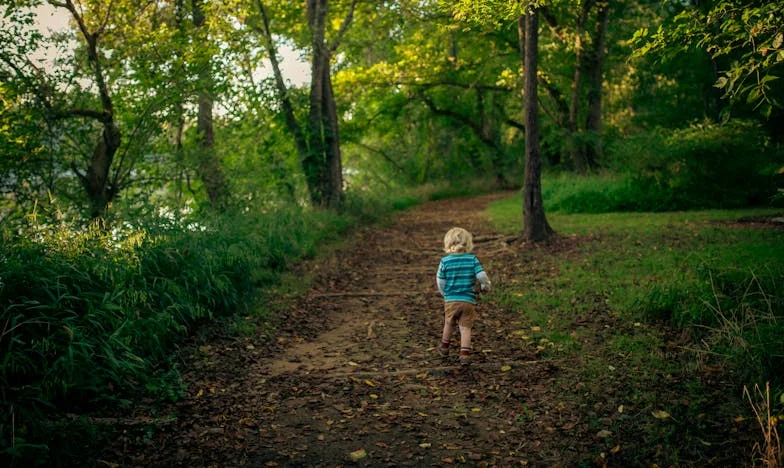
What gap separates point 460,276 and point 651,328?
2.45 meters

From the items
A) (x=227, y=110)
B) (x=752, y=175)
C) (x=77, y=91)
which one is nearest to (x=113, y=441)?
(x=77, y=91)

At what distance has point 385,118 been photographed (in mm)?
30781

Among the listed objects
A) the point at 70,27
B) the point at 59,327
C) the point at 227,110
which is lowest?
the point at 59,327

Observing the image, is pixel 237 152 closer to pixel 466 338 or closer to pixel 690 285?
pixel 466 338

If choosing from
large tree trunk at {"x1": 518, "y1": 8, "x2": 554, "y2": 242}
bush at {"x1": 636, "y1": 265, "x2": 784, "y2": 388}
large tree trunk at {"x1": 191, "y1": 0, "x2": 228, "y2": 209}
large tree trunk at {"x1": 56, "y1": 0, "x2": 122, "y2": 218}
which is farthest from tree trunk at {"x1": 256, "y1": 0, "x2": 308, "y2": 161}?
bush at {"x1": 636, "y1": 265, "x2": 784, "y2": 388}

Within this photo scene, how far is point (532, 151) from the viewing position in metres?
13.4

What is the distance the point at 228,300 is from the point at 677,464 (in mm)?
→ 6128

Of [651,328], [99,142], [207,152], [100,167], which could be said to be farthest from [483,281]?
[207,152]

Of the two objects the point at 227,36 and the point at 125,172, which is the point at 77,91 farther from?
the point at 227,36

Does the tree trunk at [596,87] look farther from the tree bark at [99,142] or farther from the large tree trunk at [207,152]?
the tree bark at [99,142]

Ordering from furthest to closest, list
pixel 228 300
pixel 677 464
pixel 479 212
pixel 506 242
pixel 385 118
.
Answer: pixel 385 118, pixel 479 212, pixel 506 242, pixel 228 300, pixel 677 464

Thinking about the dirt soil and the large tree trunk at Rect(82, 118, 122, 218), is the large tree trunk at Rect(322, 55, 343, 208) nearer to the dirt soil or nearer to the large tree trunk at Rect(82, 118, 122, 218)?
the large tree trunk at Rect(82, 118, 122, 218)

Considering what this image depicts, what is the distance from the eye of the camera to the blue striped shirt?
6848mm

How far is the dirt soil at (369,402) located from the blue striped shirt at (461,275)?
0.75 meters
